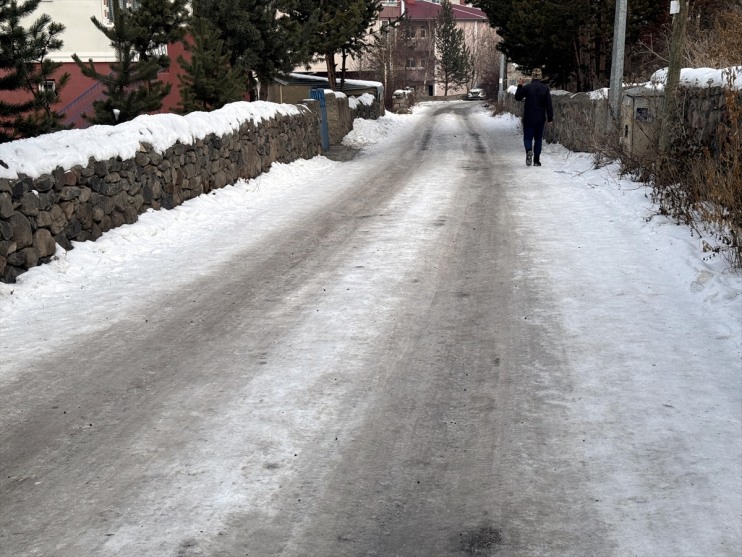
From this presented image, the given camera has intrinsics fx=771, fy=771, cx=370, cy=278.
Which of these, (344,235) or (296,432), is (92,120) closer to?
(344,235)

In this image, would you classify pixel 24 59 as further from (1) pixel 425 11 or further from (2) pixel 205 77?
(1) pixel 425 11

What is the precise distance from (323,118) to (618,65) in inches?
339

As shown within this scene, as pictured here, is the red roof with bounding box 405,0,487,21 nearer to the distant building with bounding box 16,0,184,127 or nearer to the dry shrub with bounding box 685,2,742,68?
the distant building with bounding box 16,0,184,127

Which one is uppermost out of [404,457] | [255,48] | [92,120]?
[255,48]

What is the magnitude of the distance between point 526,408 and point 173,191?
7.67 meters

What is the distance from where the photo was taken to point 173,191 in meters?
11.0

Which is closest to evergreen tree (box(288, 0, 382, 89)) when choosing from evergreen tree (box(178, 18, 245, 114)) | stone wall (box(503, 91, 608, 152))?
stone wall (box(503, 91, 608, 152))

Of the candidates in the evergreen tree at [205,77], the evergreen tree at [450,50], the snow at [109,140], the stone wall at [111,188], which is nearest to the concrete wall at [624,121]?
the stone wall at [111,188]

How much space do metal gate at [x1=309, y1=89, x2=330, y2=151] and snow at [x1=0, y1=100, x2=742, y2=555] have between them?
8.33m

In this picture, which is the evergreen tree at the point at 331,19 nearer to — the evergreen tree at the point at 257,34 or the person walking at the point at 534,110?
the evergreen tree at the point at 257,34

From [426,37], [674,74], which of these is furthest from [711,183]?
[426,37]

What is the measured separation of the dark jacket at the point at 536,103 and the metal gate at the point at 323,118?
21.8ft

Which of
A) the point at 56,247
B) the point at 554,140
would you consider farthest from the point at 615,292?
the point at 554,140

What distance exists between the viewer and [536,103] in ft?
52.0
